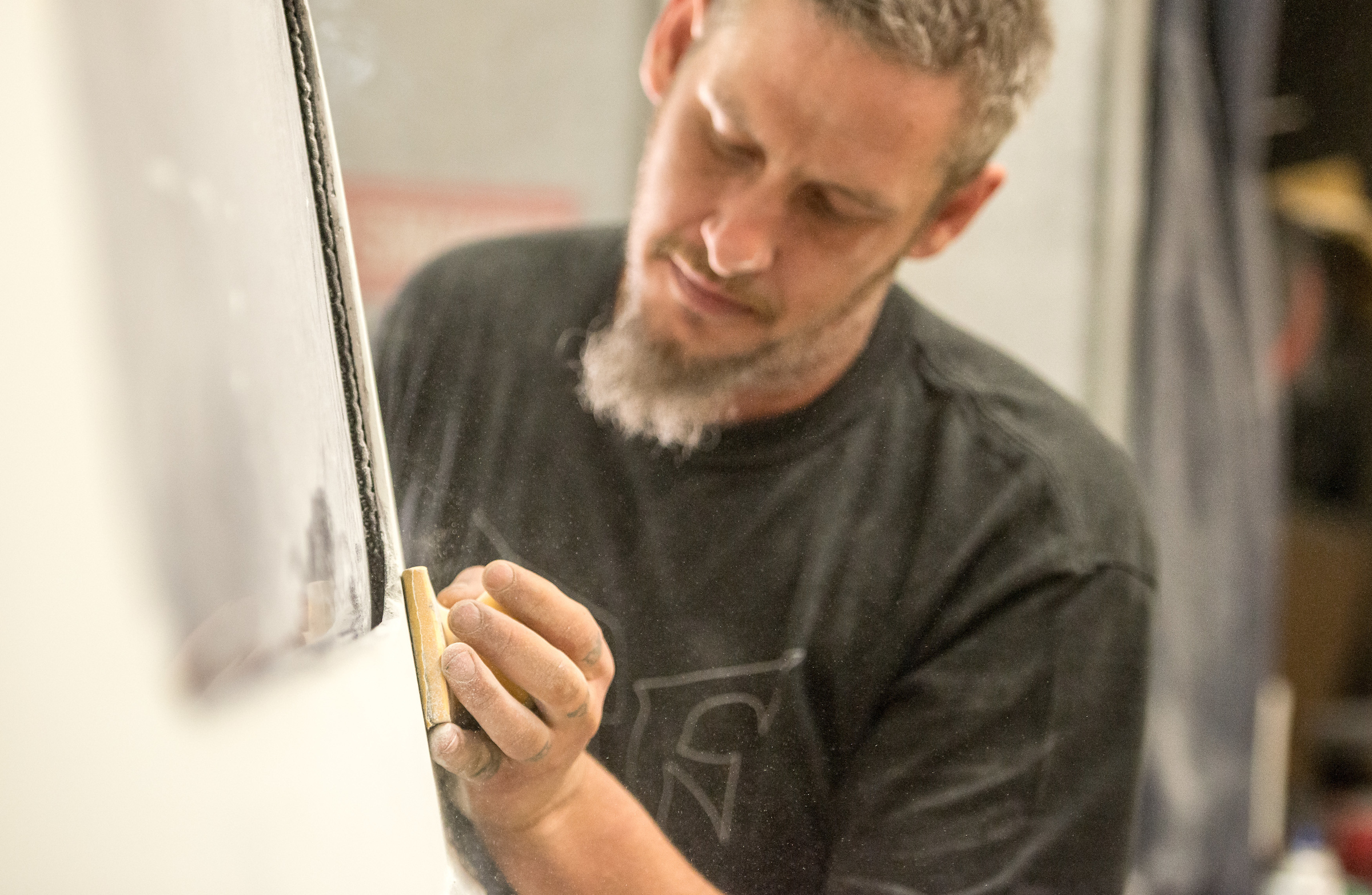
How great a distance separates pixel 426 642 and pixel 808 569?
145 millimetres

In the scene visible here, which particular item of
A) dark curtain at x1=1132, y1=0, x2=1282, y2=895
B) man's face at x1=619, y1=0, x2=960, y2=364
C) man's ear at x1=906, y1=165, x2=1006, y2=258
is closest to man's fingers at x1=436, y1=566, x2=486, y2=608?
man's face at x1=619, y1=0, x2=960, y2=364

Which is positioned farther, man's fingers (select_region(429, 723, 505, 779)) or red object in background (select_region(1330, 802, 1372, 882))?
red object in background (select_region(1330, 802, 1372, 882))

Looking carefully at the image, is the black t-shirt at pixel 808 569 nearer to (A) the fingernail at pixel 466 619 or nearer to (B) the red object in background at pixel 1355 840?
(A) the fingernail at pixel 466 619

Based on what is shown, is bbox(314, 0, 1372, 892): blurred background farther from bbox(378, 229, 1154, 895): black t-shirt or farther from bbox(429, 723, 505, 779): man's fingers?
bbox(429, 723, 505, 779): man's fingers

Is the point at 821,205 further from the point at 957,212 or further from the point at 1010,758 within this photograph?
the point at 1010,758

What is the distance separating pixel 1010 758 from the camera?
41 cm

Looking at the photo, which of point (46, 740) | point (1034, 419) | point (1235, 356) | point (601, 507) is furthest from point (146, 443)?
point (1235, 356)

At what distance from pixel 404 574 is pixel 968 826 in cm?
25

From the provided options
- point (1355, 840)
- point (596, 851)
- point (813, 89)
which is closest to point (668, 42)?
point (813, 89)

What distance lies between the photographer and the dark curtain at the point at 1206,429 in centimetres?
46

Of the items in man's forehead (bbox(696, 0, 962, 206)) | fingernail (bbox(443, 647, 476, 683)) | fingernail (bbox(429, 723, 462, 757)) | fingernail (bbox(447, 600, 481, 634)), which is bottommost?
fingernail (bbox(429, 723, 462, 757))

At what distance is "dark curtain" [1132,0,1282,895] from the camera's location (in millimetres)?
461

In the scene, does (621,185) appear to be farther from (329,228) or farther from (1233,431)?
(1233,431)

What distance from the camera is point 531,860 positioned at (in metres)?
0.33
